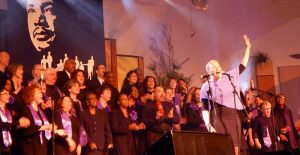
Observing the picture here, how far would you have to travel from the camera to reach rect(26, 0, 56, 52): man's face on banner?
736 centimetres

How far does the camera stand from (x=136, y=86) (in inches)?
290

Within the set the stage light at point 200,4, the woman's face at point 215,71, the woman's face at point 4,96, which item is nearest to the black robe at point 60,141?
the woman's face at point 4,96

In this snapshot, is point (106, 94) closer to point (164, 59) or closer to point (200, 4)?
point (164, 59)

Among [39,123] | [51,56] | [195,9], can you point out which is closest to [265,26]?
[195,9]

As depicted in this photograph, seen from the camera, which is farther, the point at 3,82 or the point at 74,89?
the point at 74,89

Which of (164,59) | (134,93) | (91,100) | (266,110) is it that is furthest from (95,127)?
(164,59)

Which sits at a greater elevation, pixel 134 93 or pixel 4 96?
pixel 134 93

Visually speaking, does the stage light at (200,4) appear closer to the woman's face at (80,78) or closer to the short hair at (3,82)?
the woman's face at (80,78)

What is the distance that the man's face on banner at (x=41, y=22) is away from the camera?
7.36 m

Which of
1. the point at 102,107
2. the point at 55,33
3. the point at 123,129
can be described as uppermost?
the point at 55,33

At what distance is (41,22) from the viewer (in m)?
7.50

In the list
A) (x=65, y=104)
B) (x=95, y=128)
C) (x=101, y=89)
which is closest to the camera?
(x=65, y=104)

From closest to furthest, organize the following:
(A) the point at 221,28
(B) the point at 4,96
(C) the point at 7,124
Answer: (C) the point at 7,124
(B) the point at 4,96
(A) the point at 221,28

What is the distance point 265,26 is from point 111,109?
663cm
